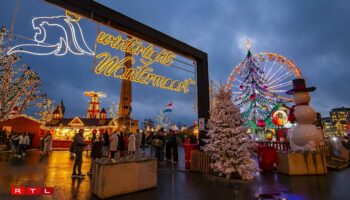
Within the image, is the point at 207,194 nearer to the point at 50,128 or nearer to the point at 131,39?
the point at 131,39

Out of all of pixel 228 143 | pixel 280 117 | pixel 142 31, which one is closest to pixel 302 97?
pixel 228 143

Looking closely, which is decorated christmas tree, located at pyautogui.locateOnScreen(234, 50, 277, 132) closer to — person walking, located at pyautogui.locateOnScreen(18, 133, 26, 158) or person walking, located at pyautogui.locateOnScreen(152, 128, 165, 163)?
person walking, located at pyautogui.locateOnScreen(152, 128, 165, 163)

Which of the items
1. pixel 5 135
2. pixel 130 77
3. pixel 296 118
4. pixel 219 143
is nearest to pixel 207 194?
pixel 219 143

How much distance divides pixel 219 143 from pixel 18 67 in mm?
23565

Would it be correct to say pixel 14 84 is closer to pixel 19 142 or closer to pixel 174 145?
pixel 19 142

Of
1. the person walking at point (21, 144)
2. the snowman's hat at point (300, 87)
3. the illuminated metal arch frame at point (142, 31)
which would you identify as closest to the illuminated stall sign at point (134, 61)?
the illuminated metal arch frame at point (142, 31)

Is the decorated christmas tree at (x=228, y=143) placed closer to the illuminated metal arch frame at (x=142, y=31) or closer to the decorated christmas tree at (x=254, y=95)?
the illuminated metal arch frame at (x=142, y=31)

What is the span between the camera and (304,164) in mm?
9008

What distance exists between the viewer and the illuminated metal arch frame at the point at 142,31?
7242 mm

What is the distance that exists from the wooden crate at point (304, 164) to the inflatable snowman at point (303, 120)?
2.41ft

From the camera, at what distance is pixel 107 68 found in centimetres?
801

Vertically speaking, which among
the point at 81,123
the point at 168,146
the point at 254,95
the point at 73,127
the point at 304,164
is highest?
the point at 254,95

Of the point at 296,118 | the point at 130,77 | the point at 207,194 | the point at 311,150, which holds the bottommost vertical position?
the point at 207,194

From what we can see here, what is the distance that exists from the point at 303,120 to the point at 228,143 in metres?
4.79
